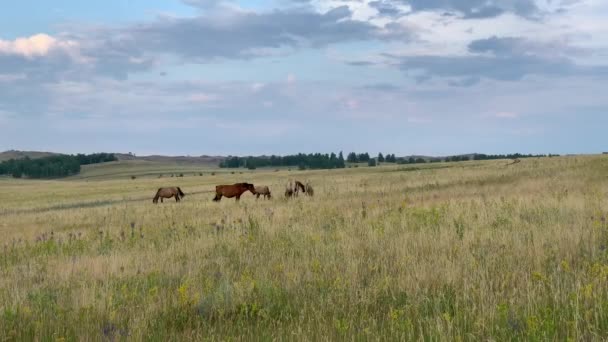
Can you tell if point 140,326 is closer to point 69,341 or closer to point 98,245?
point 69,341

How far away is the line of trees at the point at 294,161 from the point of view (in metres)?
164

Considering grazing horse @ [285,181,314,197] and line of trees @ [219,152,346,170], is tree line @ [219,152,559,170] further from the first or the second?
grazing horse @ [285,181,314,197]

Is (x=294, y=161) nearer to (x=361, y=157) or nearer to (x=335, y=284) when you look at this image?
(x=361, y=157)

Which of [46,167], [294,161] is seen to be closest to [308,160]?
[294,161]

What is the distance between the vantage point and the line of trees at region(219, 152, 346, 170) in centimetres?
16450

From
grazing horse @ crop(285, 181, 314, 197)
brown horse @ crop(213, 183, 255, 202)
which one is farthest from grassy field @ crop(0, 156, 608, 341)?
brown horse @ crop(213, 183, 255, 202)

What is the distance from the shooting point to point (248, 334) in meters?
4.70

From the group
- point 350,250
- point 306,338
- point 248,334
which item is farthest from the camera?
point 350,250

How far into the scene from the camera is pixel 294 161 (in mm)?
179625

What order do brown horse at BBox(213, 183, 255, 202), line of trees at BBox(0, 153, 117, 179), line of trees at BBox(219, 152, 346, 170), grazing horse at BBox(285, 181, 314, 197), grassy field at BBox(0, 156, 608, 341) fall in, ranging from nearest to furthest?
grassy field at BBox(0, 156, 608, 341) → grazing horse at BBox(285, 181, 314, 197) → brown horse at BBox(213, 183, 255, 202) → line of trees at BBox(0, 153, 117, 179) → line of trees at BBox(219, 152, 346, 170)

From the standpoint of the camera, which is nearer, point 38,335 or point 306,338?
point 306,338

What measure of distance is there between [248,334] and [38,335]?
1931 mm

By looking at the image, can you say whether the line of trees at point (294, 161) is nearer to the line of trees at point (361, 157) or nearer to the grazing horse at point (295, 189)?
the line of trees at point (361, 157)

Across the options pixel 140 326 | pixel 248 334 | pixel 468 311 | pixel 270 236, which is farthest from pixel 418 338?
pixel 270 236
